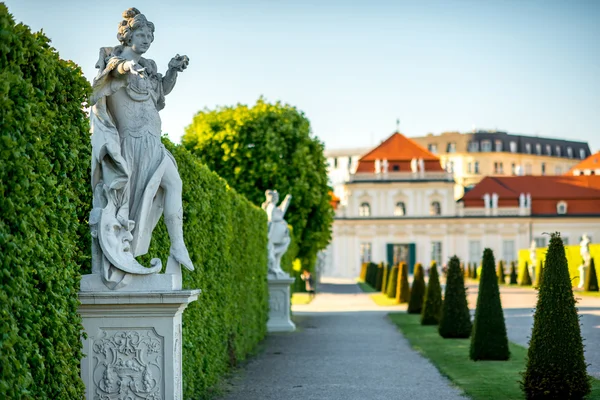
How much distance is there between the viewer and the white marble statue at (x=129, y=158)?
553 cm

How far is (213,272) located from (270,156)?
18.2 meters

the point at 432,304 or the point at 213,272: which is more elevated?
the point at 213,272

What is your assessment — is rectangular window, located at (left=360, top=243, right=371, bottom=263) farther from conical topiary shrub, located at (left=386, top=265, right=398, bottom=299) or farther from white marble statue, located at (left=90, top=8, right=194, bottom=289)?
white marble statue, located at (left=90, top=8, right=194, bottom=289)

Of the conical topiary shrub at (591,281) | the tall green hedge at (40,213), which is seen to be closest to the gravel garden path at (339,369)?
the tall green hedge at (40,213)

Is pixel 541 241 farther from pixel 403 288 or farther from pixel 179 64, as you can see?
pixel 179 64

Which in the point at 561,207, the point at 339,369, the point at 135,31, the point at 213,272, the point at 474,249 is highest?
the point at 561,207

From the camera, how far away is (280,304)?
1800cm

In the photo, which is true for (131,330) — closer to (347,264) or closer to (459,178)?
(347,264)

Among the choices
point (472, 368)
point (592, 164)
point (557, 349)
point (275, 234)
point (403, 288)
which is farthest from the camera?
point (592, 164)

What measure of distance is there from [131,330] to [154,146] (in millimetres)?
1194

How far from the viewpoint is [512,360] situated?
1202 centimetres

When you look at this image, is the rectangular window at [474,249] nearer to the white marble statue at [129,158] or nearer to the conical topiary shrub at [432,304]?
the conical topiary shrub at [432,304]

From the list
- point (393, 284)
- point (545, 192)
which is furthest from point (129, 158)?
point (545, 192)

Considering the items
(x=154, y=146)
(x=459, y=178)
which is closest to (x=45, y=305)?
(x=154, y=146)
